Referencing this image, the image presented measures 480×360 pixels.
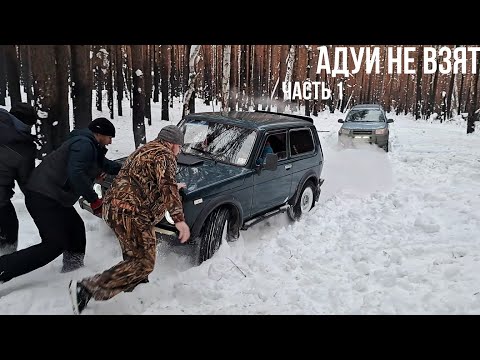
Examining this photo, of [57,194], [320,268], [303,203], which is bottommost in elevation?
[320,268]

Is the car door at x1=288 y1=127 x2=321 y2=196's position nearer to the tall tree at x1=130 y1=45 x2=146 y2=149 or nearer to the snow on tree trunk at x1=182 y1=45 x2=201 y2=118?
the tall tree at x1=130 y1=45 x2=146 y2=149

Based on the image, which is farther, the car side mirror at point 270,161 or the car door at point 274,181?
the car door at point 274,181

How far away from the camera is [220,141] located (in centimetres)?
570

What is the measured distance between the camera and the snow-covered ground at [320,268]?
3727 millimetres

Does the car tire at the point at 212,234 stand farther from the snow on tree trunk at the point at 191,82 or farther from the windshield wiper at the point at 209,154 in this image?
the snow on tree trunk at the point at 191,82

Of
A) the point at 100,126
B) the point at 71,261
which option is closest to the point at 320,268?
the point at 71,261

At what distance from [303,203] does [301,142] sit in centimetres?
115

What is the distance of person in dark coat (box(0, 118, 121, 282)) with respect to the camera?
144 inches

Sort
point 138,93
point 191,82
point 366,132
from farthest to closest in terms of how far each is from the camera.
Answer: point 366,132 → point 191,82 → point 138,93

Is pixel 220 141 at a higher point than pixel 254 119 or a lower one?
lower

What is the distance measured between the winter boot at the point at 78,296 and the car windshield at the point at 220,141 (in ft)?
8.88

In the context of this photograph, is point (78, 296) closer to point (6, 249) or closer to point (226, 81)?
point (6, 249)

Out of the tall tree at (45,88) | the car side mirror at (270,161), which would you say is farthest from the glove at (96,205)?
the tall tree at (45,88)

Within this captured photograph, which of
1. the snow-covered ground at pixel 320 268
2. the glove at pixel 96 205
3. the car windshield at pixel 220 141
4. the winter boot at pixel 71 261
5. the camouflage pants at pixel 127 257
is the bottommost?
the snow-covered ground at pixel 320 268
